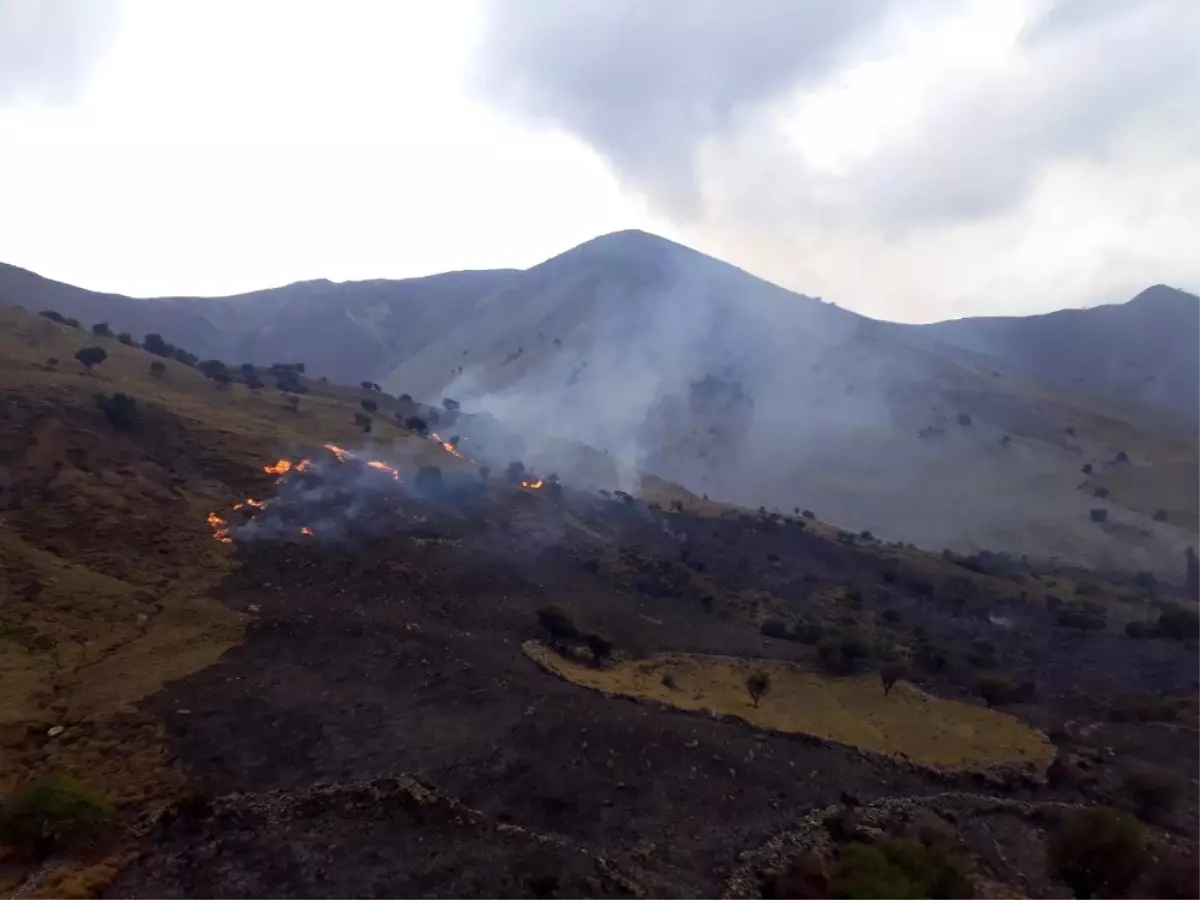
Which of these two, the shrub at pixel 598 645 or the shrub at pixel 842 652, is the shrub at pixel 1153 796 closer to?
the shrub at pixel 842 652

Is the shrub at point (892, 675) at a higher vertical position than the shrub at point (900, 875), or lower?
lower

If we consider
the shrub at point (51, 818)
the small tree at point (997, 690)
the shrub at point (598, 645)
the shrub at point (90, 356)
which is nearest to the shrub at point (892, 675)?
the small tree at point (997, 690)

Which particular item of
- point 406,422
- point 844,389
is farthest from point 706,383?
point 406,422

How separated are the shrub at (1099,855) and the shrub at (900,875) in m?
3.26

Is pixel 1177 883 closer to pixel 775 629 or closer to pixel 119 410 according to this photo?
pixel 775 629

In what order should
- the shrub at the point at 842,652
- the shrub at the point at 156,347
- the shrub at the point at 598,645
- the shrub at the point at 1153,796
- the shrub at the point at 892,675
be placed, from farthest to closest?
the shrub at the point at 156,347, the shrub at the point at 842,652, the shrub at the point at 892,675, the shrub at the point at 598,645, the shrub at the point at 1153,796

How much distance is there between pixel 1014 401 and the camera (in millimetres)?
160375

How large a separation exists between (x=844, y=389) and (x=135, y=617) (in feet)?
478

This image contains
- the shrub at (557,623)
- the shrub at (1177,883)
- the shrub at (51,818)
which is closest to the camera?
the shrub at (51,818)

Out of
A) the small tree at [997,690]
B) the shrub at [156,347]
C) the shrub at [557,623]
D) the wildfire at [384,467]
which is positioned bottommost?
the small tree at [997,690]

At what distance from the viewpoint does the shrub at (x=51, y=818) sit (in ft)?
67.7

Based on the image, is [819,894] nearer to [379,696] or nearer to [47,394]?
[379,696]

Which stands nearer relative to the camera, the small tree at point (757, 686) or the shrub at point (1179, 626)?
the small tree at point (757, 686)

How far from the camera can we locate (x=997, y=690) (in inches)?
1813
